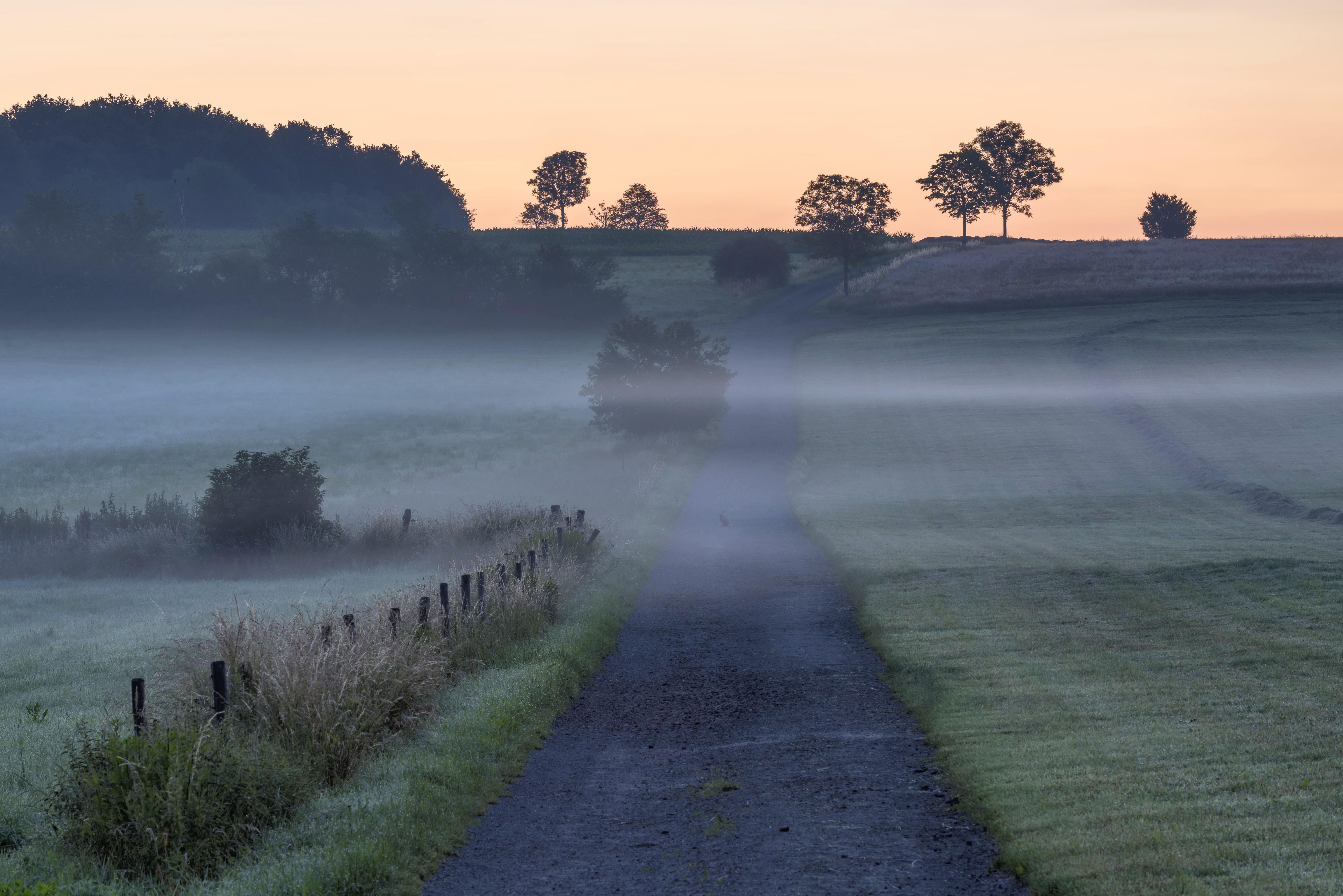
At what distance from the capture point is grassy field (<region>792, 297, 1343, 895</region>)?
9.02 meters

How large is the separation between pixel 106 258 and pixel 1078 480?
79.0 m

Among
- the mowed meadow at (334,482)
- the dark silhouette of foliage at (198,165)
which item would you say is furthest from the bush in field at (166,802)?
the dark silhouette of foliage at (198,165)

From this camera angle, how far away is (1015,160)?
128125 millimetres

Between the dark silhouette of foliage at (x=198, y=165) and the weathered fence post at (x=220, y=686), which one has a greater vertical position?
the dark silhouette of foliage at (x=198, y=165)

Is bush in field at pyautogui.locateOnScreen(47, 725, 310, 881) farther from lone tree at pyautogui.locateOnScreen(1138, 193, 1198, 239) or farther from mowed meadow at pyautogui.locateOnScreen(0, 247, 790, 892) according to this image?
lone tree at pyautogui.locateOnScreen(1138, 193, 1198, 239)

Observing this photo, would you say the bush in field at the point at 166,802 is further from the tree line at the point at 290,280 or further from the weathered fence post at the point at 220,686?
the tree line at the point at 290,280

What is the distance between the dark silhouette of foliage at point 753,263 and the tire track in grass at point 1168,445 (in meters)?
37.8

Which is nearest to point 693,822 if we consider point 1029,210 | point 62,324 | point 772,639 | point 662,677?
point 662,677

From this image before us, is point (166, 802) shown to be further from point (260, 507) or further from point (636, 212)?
point (636, 212)

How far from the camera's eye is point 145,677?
53.3ft

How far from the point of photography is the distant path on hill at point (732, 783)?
8.48 m

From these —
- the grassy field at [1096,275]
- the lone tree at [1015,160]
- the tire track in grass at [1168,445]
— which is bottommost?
the tire track in grass at [1168,445]

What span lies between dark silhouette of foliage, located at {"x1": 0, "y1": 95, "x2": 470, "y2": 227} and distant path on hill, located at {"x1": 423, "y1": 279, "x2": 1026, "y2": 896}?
399ft

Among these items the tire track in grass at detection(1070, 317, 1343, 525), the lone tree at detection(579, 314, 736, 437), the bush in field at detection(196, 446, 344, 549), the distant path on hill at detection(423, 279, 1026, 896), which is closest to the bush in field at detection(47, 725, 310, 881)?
the distant path on hill at detection(423, 279, 1026, 896)
